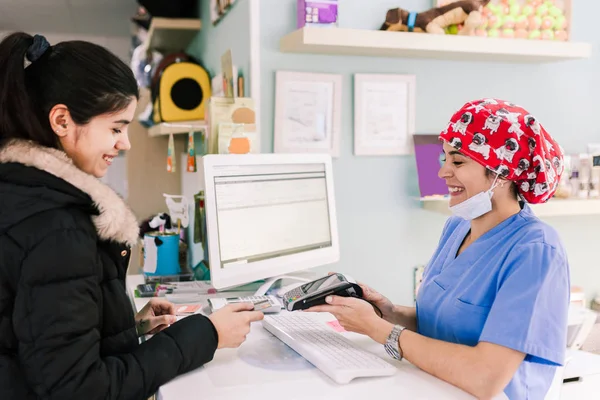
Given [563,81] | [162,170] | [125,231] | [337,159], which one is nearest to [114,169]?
[162,170]

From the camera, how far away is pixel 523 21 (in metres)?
2.06

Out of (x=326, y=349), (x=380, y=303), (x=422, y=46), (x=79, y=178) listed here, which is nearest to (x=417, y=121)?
(x=422, y=46)

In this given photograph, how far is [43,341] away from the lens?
2.96ft

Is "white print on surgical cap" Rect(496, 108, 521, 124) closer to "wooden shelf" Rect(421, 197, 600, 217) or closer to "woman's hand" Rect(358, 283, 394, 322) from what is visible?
"woman's hand" Rect(358, 283, 394, 322)

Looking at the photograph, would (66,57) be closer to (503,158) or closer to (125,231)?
(125,231)

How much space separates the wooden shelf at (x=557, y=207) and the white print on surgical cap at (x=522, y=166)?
0.75 meters

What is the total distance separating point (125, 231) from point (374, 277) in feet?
4.10

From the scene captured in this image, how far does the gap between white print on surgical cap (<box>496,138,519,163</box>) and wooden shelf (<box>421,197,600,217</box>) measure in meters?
0.76

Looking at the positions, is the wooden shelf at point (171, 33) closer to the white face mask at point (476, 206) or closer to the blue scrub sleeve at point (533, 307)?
the white face mask at point (476, 206)

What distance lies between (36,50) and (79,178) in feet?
0.75

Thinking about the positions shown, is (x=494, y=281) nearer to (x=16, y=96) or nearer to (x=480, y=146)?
(x=480, y=146)

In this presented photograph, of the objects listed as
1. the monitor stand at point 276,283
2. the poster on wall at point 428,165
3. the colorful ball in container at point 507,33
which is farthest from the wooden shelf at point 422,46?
the monitor stand at point 276,283

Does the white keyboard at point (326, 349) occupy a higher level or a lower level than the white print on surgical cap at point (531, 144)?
lower

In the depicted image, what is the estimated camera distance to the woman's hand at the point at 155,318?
1.36 metres
